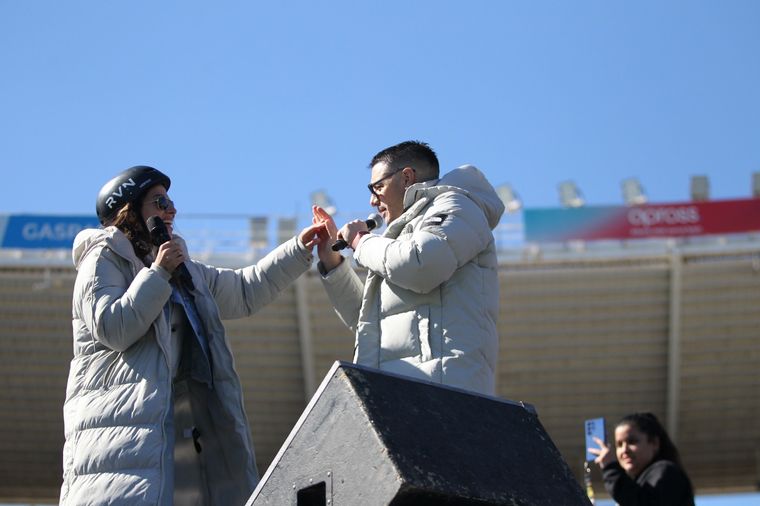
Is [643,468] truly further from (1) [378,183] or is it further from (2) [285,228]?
(2) [285,228]

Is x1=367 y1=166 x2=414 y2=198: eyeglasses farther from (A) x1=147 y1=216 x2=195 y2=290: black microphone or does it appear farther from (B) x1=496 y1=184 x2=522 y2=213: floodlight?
(B) x1=496 y1=184 x2=522 y2=213: floodlight

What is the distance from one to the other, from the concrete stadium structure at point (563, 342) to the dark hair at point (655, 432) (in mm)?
18713

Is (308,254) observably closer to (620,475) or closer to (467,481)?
(620,475)

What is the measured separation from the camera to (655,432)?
17.0 feet

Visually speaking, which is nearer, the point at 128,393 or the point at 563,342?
the point at 128,393

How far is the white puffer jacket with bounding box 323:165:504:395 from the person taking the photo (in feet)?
12.8

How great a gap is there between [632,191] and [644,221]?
2051 mm

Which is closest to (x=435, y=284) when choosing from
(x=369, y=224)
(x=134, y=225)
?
(x=369, y=224)

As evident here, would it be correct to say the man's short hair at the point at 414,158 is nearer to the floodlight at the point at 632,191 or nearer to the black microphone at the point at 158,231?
the black microphone at the point at 158,231

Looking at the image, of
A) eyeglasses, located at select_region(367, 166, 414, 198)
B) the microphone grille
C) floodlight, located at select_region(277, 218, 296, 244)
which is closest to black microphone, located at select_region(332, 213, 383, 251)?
the microphone grille

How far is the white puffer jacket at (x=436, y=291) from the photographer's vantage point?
390cm

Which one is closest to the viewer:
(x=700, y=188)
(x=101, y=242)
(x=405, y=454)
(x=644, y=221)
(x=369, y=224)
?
(x=405, y=454)

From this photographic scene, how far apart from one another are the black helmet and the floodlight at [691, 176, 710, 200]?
22041 mm

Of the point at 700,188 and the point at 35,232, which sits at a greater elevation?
the point at 700,188
